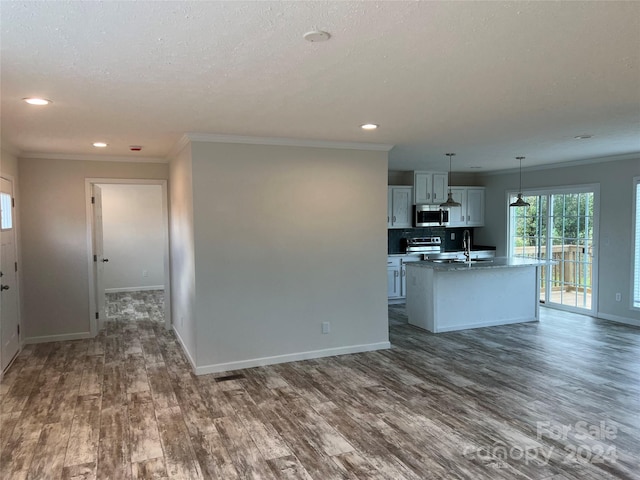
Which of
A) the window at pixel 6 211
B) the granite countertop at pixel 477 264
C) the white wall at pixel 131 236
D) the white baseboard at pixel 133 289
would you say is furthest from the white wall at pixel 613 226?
the white baseboard at pixel 133 289

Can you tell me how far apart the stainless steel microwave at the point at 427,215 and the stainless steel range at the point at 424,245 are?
0.33 m

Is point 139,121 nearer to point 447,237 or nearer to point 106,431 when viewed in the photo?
point 106,431

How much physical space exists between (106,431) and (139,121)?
2.43 meters

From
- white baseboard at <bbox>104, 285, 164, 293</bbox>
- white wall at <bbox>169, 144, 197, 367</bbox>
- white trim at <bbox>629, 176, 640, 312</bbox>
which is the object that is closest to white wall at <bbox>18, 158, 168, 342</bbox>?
white wall at <bbox>169, 144, 197, 367</bbox>

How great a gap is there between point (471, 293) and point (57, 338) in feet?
18.2

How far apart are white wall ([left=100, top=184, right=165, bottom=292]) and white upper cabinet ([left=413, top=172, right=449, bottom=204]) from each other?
536 cm

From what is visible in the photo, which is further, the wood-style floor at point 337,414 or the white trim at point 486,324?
the white trim at point 486,324

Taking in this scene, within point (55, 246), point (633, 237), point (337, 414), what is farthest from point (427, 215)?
point (55, 246)

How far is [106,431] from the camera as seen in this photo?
3.29 m

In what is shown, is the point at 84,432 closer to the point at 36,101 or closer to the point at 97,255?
the point at 36,101

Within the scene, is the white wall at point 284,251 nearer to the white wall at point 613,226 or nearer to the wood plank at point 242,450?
the wood plank at point 242,450

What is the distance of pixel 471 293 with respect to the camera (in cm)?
629

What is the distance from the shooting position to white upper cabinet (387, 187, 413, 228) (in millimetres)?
8117

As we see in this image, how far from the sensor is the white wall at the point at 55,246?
5.57 metres
